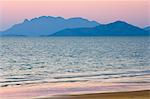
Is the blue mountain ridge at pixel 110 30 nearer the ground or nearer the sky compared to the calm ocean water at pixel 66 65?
nearer the sky

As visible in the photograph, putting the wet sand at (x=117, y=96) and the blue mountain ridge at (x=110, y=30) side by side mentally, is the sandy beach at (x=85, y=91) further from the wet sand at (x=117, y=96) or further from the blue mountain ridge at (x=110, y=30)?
the blue mountain ridge at (x=110, y=30)

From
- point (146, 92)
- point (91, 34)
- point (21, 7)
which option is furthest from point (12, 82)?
point (91, 34)

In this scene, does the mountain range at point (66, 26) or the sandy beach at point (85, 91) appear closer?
the sandy beach at point (85, 91)

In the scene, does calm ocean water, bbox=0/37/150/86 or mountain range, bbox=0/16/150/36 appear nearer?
calm ocean water, bbox=0/37/150/86

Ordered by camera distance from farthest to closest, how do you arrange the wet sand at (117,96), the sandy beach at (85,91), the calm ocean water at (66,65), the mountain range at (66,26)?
the mountain range at (66,26)
the calm ocean water at (66,65)
the sandy beach at (85,91)
the wet sand at (117,96)

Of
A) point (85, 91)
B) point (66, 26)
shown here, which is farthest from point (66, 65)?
point (66, 26)

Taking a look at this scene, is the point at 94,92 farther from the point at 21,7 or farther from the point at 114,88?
the point at 21,7

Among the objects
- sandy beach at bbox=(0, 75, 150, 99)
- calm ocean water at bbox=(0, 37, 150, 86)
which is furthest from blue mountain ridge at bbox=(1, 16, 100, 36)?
sandy beach at bbox=(0, 75, 150, 99)

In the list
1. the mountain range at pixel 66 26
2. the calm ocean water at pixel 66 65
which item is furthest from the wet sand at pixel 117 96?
the mountain range at pixel 66 26

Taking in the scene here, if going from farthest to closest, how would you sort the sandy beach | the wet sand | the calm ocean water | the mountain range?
1. the mountain range
2. the calm ocean water
3. the sandy beach
4. the wet sand

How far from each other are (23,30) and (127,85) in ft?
75.6

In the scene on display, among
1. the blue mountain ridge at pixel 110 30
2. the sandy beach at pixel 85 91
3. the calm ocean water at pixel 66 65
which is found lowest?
the calm ocean water at pixel 66 65

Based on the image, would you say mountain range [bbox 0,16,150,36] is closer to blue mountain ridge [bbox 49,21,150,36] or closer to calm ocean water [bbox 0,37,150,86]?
blue mountain ridge [bbox 49,21,150,36]

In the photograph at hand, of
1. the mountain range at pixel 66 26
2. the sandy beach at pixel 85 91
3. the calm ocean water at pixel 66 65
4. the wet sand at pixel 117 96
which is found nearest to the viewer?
the wet sand at pixel 117 96
